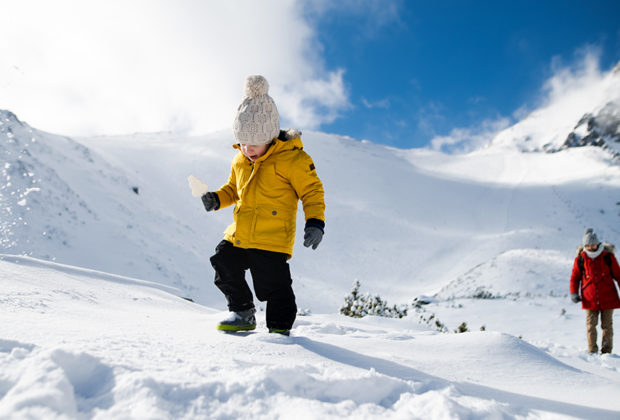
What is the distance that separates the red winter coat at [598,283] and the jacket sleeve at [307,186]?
5023 millimetres

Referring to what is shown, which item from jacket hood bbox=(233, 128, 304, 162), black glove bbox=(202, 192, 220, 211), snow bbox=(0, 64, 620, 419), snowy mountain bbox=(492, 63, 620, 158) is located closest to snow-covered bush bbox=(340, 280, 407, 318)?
snow bbox=(0, 64, 620, 419)

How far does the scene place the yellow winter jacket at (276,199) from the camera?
280 centimetres

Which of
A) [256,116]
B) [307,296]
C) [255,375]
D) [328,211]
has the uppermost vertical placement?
[328,211]

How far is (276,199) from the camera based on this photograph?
9.43 ft

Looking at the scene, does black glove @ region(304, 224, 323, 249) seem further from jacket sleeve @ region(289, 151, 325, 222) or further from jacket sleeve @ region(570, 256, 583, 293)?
jacket sleeve @ region(570, 256, 583, 293)

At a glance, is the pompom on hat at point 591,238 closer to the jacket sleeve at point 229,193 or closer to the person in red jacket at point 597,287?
the person in red jacket at point 597,287

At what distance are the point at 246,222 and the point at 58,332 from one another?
4.50 ft

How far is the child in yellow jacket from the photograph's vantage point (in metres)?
2.78

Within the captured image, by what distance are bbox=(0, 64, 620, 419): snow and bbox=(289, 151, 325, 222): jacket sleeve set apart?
933 millimetres

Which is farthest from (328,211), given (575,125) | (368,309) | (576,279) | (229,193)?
(575,125)

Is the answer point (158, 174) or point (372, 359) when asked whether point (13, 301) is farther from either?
point (158, 174)

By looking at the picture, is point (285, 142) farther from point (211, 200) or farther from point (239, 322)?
point (239, 322)

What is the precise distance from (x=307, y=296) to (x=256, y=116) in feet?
33.1

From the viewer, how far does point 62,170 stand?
39.2ft
